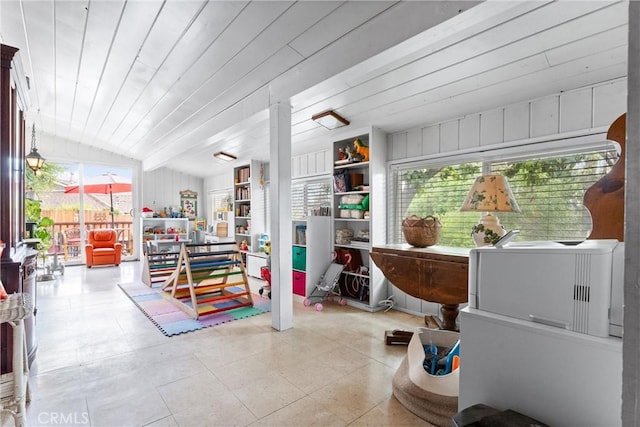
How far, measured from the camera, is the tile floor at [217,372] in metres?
1.74

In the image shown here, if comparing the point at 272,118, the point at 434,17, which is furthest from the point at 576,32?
the point at 272,118

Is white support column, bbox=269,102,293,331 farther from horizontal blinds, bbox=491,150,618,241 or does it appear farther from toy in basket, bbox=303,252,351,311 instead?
horizontal blinds, bbox=491,150,618,241

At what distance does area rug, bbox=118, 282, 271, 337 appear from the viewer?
308 centimetres

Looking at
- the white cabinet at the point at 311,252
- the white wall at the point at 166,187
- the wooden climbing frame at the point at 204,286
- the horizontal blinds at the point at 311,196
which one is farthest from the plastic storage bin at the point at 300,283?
the white wall at the point at 166,187

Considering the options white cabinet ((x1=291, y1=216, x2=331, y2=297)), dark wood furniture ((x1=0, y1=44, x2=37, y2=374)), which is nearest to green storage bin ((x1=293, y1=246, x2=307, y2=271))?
white cabinet ((x1=291, y1=216, x2=331, y2=297))

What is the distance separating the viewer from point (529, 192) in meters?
2.69

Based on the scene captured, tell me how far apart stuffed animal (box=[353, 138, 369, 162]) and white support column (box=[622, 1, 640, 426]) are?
3.07 metres

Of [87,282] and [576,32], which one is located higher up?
[576,32]

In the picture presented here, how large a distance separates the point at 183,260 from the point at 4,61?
7.77 ft

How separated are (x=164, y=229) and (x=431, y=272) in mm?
7046

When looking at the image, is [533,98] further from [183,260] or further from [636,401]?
[183,260]

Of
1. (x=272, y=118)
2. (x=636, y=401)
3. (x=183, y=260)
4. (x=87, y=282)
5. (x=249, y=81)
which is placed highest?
(x=249, y=81)

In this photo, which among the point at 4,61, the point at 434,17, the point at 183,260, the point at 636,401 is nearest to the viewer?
the point at 636,401

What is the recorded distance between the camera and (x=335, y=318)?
337 centimetres
